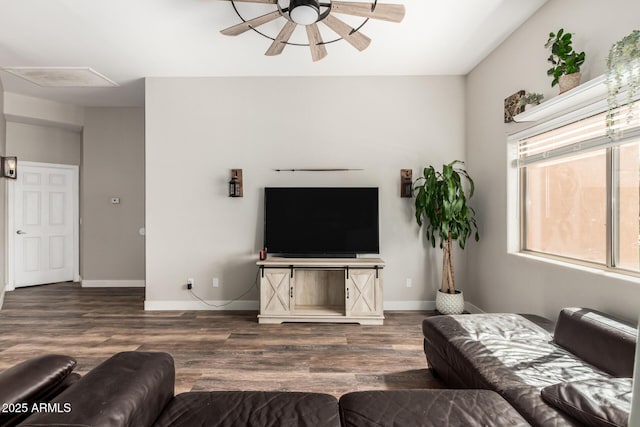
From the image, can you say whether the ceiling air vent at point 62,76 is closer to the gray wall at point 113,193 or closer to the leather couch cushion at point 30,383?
the gray wall at point 113,193

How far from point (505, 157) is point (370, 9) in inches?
80.0

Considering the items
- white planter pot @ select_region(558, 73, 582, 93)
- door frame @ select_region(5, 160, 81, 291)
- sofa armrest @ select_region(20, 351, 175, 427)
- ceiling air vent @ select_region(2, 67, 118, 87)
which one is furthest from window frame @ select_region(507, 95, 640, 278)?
door frame @ select_region(5, 160, 81, 291)

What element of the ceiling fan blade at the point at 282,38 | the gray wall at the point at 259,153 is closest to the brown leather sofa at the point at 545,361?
the gray wall at the point at 259,153

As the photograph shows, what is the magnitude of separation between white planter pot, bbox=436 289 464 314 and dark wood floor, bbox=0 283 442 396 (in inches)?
9.6

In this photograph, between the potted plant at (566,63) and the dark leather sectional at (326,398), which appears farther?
the potted plant at (566,63)

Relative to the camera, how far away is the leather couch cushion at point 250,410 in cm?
122

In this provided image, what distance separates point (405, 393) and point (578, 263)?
1.99 m

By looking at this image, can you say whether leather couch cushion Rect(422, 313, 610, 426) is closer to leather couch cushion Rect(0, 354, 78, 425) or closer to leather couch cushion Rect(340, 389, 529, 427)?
leather couch cushion Rect(340, 389, 529, 427)

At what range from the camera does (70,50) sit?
11.4 ft

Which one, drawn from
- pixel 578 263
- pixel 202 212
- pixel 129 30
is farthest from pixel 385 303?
pixel 129 30

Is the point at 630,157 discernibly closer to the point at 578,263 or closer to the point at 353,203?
the point at 578,263

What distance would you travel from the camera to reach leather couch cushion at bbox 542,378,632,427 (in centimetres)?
118

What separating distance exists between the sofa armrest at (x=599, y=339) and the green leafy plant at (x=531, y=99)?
1729mm

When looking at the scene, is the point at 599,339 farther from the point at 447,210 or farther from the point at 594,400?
the point at 447,210
